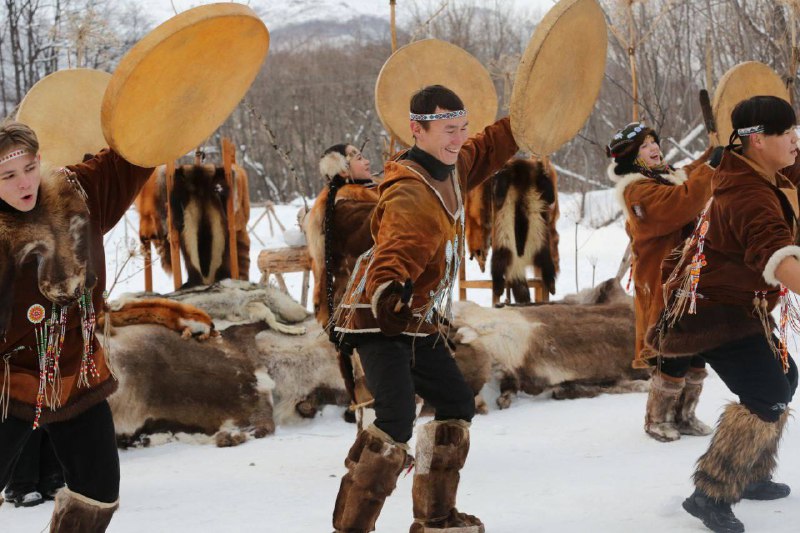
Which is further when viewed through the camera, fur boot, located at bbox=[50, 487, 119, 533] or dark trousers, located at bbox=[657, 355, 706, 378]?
dark trousers, located at bbox=[657, 355, 706, 378]

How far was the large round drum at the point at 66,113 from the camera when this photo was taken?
187 inches

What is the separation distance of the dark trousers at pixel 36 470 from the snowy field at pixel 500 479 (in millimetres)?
100

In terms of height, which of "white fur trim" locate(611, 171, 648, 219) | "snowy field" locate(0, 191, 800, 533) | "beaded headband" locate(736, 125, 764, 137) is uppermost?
"beaded headband" locate(736, 125, 764, 137)

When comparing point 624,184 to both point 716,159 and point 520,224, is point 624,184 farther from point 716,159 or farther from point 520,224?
point 520,224

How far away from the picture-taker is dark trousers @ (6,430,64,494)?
145 inches

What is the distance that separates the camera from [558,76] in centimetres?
313

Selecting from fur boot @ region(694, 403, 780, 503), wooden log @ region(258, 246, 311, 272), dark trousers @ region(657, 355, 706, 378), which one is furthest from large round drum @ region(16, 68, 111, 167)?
fur boot @ region(694, 403, 780, 503)

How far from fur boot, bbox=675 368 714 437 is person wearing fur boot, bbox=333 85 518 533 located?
175 centimetres

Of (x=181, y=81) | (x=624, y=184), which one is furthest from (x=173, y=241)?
(x=181, y=81)

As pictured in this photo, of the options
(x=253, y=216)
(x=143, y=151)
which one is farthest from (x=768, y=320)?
(x=253, y=216)

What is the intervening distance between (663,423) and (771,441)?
1357 millimetres

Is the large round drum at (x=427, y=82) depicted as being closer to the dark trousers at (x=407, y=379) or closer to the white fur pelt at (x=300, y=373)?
the white fur pelt at (x=300, y=373)

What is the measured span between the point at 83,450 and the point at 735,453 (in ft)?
6.24

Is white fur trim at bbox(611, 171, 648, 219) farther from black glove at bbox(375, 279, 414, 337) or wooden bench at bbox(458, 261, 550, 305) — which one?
wooden bench at bbox(458, 261, 550, 305)
